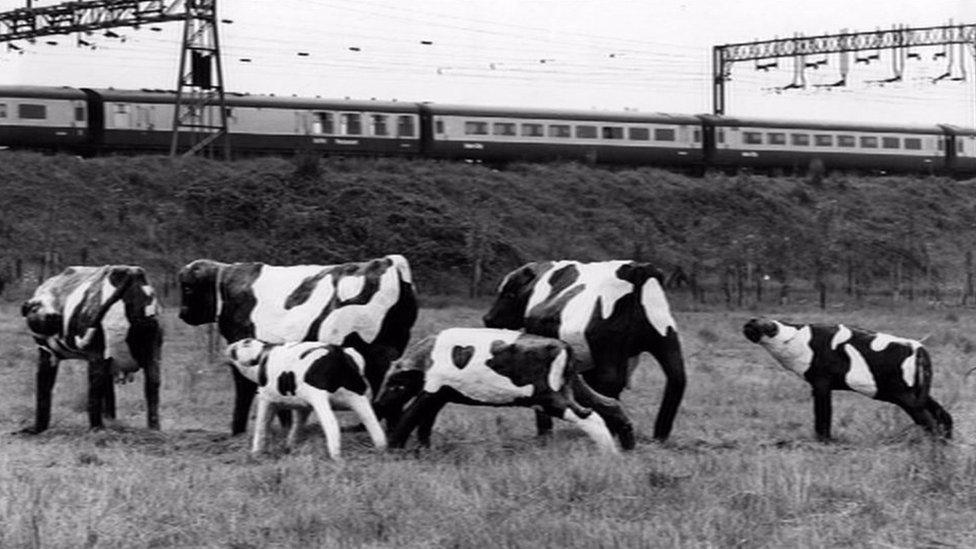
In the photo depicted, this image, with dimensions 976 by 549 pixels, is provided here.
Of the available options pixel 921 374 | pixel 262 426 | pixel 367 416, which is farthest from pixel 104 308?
pixel 921 374

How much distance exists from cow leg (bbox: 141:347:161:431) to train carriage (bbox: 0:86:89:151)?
90.0ft

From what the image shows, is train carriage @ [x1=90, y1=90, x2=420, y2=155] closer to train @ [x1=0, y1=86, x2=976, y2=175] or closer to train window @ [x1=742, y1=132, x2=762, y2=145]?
train @ [x1=0, y1=86, x2=976, y2=175]

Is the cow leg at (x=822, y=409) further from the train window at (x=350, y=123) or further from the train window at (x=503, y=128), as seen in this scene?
the train window at (x=503, y=128)

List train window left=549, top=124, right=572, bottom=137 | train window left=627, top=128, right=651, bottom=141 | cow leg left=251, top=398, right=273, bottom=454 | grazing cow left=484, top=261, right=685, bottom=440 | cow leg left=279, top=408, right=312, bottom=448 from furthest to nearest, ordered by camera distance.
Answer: train window left=627, top=128, right=651, bottom=141 < train window left=549, top=124, right=572, bottom=137 < grazing cow left=484, top=261, right=685, bottom=440 < cow leg left=279, top=408, right=312, bottom=448 < cow leg left=251, top=398, right=273, bottom=454

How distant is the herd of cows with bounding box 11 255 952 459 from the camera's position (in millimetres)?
11906

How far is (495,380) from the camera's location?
11781 mm

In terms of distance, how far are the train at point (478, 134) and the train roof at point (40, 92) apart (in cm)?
4

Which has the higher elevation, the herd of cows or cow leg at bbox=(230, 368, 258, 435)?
the herd of cows

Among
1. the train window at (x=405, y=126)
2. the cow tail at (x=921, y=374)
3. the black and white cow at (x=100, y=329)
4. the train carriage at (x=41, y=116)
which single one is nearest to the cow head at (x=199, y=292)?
the black and white cow at (x=100, y=329)

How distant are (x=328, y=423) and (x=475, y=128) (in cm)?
3517

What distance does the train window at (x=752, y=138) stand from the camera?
51.2 m

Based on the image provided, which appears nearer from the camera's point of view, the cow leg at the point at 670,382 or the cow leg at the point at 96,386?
the cow leg at the point at 670,382

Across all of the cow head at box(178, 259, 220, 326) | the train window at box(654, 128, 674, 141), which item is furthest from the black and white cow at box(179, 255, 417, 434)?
the train window at box(654, 128, 674, 141)

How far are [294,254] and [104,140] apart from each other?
9702 millimetres
